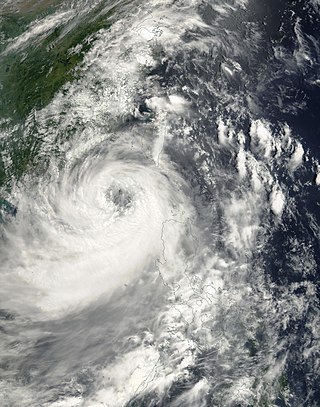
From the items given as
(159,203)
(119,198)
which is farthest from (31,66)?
(159,203)

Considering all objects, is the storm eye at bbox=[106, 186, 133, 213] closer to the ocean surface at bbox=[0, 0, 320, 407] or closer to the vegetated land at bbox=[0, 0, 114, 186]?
the ocean surface at bbox=[0, 0, 320, 407]

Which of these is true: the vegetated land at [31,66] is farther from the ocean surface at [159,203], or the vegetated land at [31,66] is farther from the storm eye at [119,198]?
the storm eye at [119,198]

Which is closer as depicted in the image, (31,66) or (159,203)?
(159,203)

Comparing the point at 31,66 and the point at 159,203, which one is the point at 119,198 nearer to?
the point at 159,203

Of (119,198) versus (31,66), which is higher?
(31,66)

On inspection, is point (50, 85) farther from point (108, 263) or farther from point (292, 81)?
point (292, 81)

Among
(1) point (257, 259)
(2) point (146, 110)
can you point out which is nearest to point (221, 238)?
(1) point (257, 259)

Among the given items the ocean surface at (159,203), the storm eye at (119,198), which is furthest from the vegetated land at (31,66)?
the storm eye at (119,198)
